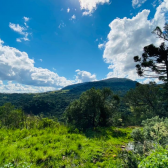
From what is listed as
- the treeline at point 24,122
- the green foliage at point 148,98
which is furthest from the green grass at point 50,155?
the green foliage at point 148,98

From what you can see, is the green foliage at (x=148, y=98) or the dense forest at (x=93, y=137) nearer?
the dense forest at (x=93, y=137)

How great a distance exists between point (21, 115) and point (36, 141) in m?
9.57

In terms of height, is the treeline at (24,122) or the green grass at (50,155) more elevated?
the treeline at (24,122)

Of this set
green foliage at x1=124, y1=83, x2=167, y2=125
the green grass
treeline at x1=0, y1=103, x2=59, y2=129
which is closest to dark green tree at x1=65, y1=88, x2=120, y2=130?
treeline at x1=0, y1=103, x2=59, y2=129

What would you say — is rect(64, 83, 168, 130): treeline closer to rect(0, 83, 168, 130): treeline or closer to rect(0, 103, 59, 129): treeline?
rect(0, 83, 168, 130): treeline

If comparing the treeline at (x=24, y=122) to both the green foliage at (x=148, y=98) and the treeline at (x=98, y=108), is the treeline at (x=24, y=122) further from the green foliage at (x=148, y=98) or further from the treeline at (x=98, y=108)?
the green foliage at (x=148, y=98)

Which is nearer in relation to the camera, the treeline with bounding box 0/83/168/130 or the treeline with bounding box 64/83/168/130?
the treeline with bounding box 0/83/168/130

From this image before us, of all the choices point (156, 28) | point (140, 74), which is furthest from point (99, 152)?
point (156, 28)

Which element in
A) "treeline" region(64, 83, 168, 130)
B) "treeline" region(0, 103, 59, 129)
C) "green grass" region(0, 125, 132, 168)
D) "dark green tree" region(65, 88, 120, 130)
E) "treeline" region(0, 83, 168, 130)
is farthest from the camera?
"treeline" region(64, 83, 168, 130)

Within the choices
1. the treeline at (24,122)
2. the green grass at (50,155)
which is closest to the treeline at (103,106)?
the treeline at (24,122)

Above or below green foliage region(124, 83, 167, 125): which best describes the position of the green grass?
below

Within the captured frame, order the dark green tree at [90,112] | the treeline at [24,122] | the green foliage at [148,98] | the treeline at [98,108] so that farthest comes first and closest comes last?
the green foliage at [148,98] < the dark green tree at [90,112] < the treeline at [98,108] < the treeline at [24,122]

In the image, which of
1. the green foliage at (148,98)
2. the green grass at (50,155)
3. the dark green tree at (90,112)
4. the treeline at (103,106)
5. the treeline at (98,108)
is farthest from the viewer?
the green foliage at (148,98)

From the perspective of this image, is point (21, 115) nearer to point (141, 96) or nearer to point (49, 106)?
point (141, 96)
